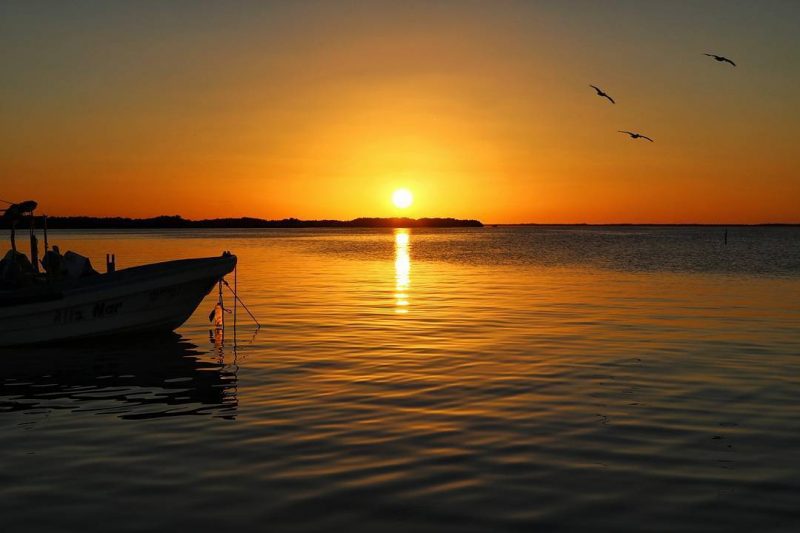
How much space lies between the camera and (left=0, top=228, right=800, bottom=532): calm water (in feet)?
27.8

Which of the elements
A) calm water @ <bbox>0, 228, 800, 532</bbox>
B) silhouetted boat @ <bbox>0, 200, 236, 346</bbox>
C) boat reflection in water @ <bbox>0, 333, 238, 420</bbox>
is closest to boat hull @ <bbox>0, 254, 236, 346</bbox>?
silhouetted boat @ <bbox>0, 200, 236, 346</bbox>

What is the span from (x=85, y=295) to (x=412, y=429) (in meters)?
13.5

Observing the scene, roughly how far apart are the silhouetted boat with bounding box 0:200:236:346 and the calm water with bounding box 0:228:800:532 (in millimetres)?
650

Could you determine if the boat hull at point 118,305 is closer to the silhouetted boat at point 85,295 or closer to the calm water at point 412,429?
the silhouetted boat at point 85,295

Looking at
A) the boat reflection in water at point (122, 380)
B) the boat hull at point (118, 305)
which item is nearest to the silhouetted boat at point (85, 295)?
the boat hull at point (118, 305)

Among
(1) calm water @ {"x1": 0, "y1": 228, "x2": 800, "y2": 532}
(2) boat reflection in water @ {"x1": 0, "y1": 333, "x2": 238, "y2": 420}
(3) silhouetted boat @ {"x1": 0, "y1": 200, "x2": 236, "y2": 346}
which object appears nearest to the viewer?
(1) calm water @ {"x1": 0, "y1": 228, "x2": 800, "y2": 532}

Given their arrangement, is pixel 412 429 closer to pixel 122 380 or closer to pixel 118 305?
pixel 122 380

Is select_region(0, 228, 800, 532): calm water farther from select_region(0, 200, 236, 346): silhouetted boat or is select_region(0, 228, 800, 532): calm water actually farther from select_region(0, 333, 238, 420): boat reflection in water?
select_region(0, 200, 236, 346): silhouetted boat

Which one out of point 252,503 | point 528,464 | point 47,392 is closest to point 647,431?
point 528,464

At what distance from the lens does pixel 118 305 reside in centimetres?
2238

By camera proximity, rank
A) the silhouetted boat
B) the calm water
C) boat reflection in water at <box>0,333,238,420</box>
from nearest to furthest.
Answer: the calm water
boat reflection in water at <box>0,333,238,420</box>
the silhouetted boat

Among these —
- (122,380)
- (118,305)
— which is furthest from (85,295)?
(122,380)

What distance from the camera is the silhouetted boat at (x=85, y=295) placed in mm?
21125

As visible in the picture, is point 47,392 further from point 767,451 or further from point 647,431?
point 767,451
